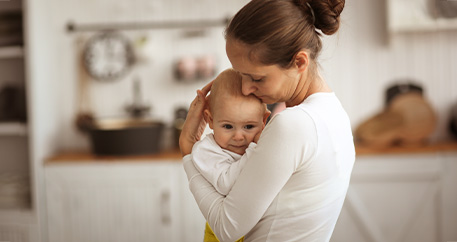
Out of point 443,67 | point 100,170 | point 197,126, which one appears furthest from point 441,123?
point 197,126

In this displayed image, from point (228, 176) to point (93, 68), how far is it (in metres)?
2.62

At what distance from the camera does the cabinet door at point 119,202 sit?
2889mm

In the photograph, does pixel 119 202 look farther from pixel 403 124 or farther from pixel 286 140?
pixel 286 140

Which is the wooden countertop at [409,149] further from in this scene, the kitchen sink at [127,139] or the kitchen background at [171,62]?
the kitchen sink at [127,139]

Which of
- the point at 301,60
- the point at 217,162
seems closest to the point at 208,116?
the point at 217,162

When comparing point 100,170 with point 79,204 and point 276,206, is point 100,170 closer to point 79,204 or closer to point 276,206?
point 79,204

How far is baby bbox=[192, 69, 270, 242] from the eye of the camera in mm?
1076

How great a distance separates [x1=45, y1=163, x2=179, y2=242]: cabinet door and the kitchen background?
0.38 metres

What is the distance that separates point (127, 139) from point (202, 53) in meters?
0.90

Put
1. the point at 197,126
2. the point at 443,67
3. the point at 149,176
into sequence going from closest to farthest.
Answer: the point at 197,126, the point at 149,176, the point at 443,67

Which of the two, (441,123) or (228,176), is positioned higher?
(228,176)

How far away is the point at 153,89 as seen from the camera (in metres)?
3.38

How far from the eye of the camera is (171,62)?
3.37 m

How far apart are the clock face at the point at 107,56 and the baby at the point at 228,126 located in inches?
92.7
